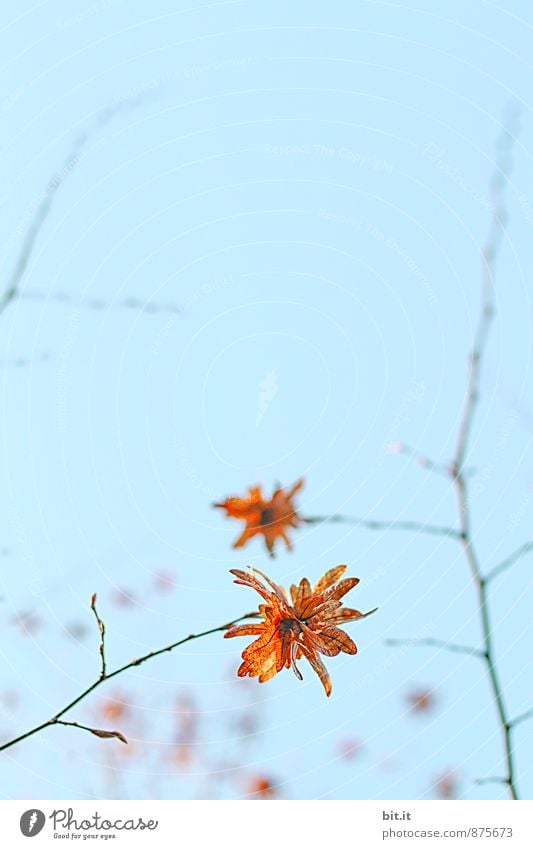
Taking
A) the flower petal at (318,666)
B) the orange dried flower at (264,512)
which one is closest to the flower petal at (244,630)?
the flower petal at (318,666)

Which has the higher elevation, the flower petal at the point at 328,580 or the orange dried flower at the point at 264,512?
the orange dried flower at the point at 264,512
